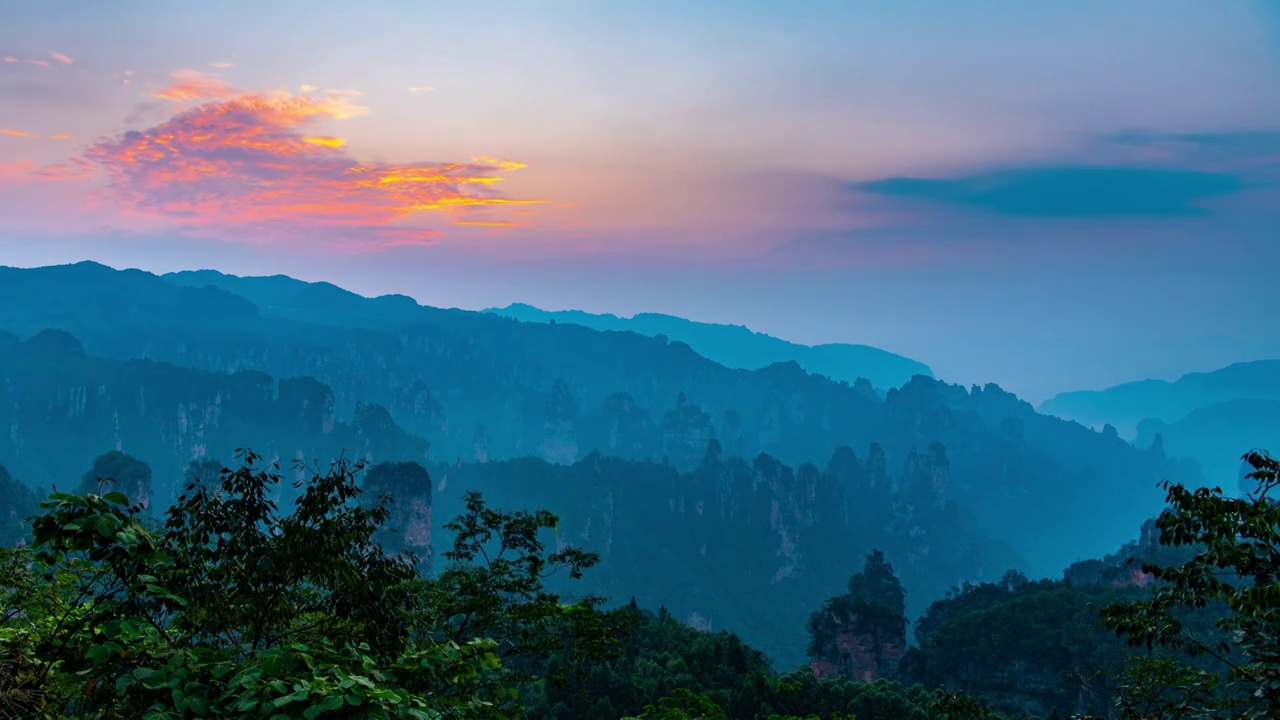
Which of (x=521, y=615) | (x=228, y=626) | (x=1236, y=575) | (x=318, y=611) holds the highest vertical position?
(x=1236, y=575)

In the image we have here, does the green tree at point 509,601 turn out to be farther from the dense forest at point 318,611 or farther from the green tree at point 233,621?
the green tree at point 233,621

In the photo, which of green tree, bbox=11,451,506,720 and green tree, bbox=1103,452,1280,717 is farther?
green tree, bbox=1103,452,1280,717

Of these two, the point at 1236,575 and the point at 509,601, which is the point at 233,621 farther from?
the point at 1236,575

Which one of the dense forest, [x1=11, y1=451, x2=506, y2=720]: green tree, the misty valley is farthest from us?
the misty valley

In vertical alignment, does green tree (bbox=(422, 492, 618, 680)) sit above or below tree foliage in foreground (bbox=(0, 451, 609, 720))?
below

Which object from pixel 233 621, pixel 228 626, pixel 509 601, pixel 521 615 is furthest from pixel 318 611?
pixel 509 601

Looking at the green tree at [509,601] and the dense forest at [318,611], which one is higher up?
the dense forest at [318,611]

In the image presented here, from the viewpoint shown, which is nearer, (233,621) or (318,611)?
(233,621)

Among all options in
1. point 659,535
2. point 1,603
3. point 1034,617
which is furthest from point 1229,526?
point 659,535

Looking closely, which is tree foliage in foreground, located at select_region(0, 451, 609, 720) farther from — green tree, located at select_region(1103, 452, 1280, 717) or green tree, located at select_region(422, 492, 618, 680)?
green tree, located at select_region(1103, 452, 1280, 717)

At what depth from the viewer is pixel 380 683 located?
8.01 m

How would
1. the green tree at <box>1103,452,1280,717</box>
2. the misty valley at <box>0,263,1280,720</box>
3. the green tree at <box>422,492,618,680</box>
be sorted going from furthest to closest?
the green tree at <box>422,492,618,680</box>, the green tree at <box>1103,452,1280,717</box>, the misty valley at <box>0,263,1280,720</box>

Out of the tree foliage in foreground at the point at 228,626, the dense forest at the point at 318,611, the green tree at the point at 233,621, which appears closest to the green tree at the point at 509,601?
the dense forest at the point at 318,611

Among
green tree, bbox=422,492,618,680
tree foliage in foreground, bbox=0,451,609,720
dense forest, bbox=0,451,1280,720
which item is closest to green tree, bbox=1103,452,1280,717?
dense forest, bbox=0,451,1280,720
